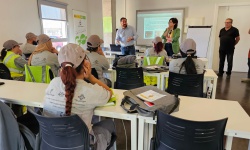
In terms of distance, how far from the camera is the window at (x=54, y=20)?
458cm

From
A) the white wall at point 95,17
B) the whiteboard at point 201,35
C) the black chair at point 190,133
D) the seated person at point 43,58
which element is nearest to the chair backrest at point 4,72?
the seated person at point 43,58

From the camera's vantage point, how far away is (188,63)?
2191 millimetres

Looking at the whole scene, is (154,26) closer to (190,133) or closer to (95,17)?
(95,17)

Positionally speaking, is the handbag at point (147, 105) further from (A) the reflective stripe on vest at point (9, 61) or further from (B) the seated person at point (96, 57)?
(A) the reflective stripe on vest at point (9, 61)

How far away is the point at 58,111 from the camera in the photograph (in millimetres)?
1232

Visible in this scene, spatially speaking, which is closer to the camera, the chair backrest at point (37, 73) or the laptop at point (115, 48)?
the chair backrest at point (37, 73)

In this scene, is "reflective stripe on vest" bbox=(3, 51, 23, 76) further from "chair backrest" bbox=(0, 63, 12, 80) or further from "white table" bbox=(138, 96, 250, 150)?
"white table" bbox=(138, 96, 250, 150)

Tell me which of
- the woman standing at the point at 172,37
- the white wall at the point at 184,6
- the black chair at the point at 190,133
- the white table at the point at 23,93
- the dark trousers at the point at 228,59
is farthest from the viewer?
the white wall at the point at 184,6

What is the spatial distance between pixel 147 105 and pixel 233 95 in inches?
132

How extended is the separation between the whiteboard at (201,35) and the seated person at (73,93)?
5.19 m

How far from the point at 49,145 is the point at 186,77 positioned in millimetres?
1514

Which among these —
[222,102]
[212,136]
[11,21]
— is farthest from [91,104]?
[11,21]

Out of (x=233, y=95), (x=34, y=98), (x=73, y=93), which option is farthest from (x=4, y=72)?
(x=233, y=95)

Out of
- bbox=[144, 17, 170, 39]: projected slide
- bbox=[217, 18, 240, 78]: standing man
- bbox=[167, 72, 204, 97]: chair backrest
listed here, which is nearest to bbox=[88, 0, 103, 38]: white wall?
bbox=[144, 17, 170, 39]: projected slide
